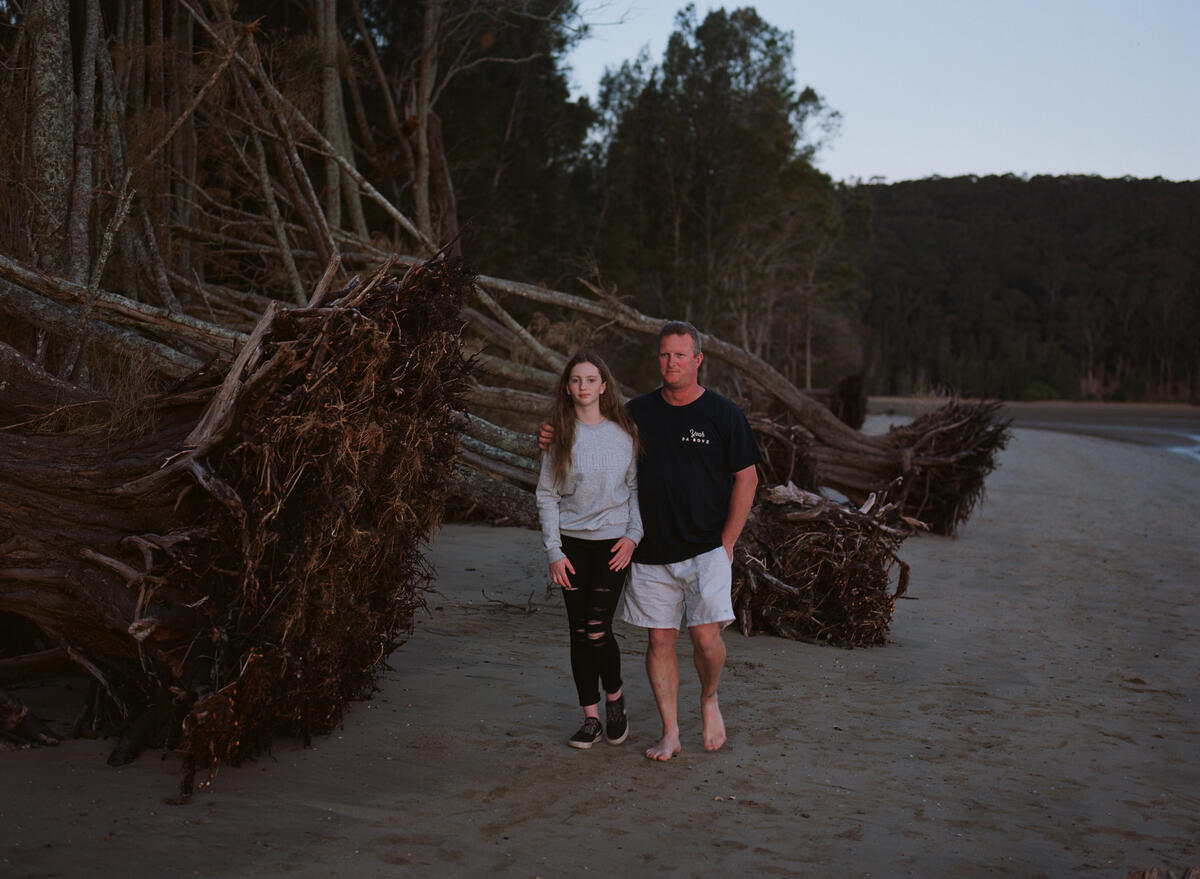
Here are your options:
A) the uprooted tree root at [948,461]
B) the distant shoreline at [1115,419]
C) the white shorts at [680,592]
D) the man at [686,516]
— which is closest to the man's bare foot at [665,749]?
the man at [686,516]

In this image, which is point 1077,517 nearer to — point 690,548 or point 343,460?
point 690,548

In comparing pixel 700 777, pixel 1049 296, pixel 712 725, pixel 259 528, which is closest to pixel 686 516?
pixel 712 725

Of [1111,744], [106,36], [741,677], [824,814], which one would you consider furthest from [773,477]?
[106,36]

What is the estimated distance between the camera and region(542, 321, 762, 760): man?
4426 mm

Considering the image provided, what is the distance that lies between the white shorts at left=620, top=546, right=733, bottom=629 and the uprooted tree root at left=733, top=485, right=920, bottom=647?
2.25 meters

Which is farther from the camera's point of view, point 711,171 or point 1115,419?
point 1115,419

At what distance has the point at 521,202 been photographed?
104 feet

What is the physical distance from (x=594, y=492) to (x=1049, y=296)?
96403 mm

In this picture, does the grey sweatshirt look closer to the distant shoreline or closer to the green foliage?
the distant shoreline

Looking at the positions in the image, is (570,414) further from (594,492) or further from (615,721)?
(615,721)

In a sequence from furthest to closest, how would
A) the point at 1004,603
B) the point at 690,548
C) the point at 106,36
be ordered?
the point at 106,36 → the point at 1004,603 → the point at 690,548

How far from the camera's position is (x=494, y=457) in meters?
9.26

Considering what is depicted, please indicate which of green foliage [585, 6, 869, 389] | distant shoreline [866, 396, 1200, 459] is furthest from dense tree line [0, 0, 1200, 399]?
distant shoreline [866, 396, 1200, 459]

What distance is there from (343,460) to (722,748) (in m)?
2.05
